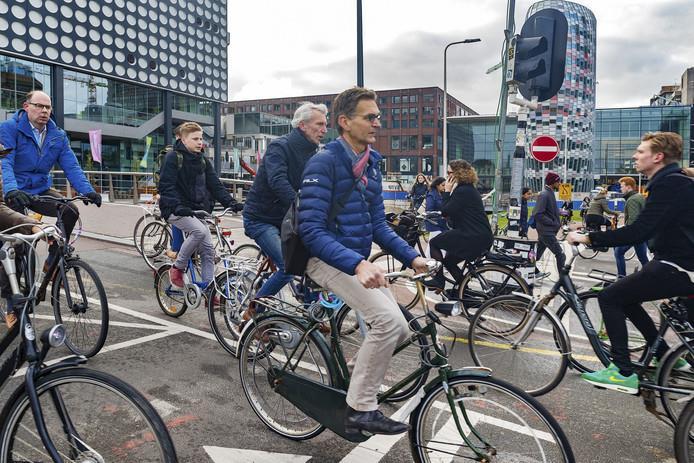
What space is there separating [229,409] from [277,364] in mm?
674

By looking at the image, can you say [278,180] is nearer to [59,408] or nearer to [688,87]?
[59,408]

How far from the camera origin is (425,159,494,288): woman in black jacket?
5.70 metres

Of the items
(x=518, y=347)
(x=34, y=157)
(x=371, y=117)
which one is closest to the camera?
(x=371, y=117)

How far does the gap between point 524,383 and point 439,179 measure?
874cm

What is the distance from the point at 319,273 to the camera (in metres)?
2.88

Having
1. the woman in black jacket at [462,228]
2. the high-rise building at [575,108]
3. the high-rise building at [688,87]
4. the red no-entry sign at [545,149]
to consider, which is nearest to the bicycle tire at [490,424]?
the woman in black jacket at [462,228]

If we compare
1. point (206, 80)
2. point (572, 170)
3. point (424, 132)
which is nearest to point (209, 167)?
point (206, 80)

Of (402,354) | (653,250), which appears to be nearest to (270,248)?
(402,354)

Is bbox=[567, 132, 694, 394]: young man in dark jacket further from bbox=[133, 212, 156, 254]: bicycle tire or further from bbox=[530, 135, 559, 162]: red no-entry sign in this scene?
bbox=[133, 212, 156, 254]: bicycle tire

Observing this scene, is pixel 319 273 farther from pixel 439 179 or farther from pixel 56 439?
pixel 439 179

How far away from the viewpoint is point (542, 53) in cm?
799

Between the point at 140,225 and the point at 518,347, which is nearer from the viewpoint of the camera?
the point at 518,347

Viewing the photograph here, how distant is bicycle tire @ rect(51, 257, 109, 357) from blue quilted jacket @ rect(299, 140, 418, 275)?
2.38 meters

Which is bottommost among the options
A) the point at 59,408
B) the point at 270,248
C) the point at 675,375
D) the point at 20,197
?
the point at 675,375
